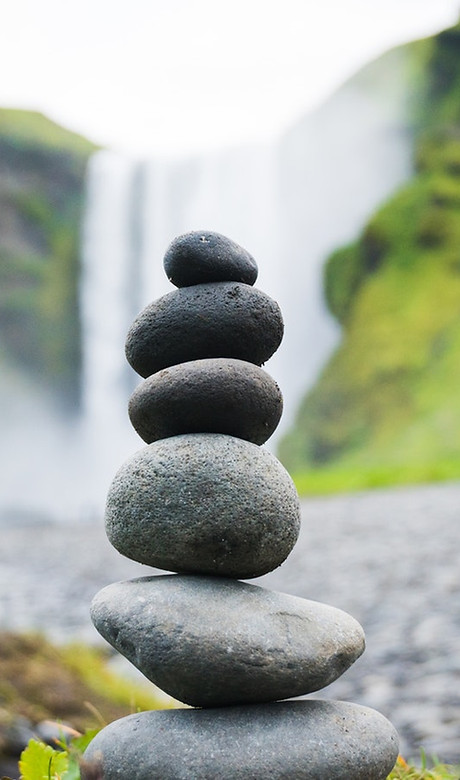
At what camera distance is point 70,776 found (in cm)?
259

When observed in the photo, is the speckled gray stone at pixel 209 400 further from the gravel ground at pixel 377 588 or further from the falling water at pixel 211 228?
the falling water at pixel 211 228

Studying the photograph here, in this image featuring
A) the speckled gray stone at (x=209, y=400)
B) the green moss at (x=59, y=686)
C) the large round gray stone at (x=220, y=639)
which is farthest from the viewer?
the green moss at (x=59, y=686)

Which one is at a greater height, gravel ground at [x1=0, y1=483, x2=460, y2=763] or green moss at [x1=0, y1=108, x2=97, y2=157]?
green moss at [x1=0, y1=108, x2=97, y2=157]

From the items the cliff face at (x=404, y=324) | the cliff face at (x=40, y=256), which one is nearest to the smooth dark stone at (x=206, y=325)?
the cliff face at (x=404, y=324)

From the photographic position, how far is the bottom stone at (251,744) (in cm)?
250

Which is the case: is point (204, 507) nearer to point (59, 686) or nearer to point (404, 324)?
point (59, 686)

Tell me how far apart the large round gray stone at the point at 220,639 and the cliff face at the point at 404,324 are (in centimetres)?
2967

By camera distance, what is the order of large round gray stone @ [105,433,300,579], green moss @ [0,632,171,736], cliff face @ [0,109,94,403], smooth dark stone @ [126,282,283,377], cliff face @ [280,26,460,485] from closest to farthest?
large round gray stone @ [105,433,300,579], smooth dark stone @ [126,282,283,377], green moss @ [0,632,171,736], cliff face @ [280,26,460,485], cliff face @ [0,109,94,403]

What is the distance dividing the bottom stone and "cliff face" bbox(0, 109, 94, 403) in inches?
1665

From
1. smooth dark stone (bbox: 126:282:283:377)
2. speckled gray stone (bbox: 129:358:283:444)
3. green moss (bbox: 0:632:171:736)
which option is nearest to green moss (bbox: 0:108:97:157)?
Result: green moss (bbox: 0:632:171:736)

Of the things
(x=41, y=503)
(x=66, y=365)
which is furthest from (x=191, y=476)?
(x=66, y=365)

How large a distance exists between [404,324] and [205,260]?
38.2m

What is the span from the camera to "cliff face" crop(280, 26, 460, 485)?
3597 cm

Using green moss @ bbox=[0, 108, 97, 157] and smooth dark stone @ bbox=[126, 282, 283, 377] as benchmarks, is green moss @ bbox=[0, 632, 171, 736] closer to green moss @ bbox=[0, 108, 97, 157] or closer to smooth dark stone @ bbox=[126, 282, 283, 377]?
smooth dark stone @ bbox=[126, 282, 283, 377]
